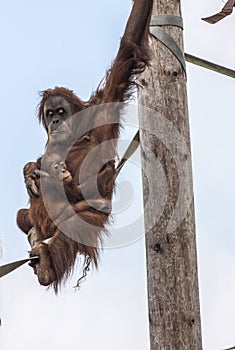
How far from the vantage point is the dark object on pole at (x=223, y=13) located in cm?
288

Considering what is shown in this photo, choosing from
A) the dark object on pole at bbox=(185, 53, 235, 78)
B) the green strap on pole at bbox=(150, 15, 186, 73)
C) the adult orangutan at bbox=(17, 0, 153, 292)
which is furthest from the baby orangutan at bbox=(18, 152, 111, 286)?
the dark object on pole at bbox=(185, 53, 235, 78)

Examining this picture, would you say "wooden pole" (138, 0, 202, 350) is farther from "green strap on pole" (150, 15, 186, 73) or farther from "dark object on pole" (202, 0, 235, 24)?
"dark object on pole" (202, 0, 235, 24)

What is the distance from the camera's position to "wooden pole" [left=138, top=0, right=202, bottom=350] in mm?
2750

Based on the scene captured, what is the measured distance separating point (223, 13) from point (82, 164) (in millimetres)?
935

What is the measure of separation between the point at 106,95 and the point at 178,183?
640mm

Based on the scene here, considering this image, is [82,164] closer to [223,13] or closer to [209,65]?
[209,65]

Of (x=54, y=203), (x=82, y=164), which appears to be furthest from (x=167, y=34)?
(x=54, y=203)

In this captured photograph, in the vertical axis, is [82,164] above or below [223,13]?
below

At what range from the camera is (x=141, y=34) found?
10.3 ft

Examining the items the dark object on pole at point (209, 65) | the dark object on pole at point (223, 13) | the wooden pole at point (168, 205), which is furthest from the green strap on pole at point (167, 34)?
the dark object on pole at point (209, 65)

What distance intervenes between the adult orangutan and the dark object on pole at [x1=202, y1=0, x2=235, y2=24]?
0.25m

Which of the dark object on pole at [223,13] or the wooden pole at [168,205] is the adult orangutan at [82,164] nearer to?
the wooden pole at [168,205]

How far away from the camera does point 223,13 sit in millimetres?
2877

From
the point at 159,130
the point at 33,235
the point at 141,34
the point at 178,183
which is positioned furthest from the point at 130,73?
the point at 33,235
